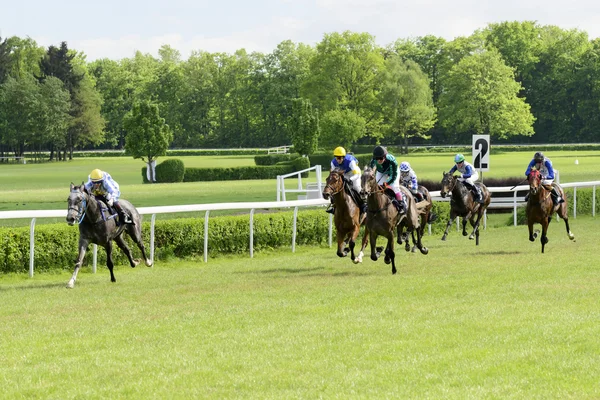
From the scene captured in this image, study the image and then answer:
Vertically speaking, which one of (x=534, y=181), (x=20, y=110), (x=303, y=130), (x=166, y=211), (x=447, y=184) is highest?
(x=20, y=110)

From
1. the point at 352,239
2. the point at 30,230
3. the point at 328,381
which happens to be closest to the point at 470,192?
the point at 352,239

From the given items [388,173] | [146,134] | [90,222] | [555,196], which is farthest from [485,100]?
[90,222]

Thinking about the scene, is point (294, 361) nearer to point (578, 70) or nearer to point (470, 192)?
point (470, 192)

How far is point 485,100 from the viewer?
76312 mm

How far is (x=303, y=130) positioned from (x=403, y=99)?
2180 centimetres

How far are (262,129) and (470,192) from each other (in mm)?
75669

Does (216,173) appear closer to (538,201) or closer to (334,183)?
(538,201)

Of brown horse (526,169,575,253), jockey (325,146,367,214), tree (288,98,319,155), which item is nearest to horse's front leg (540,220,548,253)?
brown horse (526,169,575,253)

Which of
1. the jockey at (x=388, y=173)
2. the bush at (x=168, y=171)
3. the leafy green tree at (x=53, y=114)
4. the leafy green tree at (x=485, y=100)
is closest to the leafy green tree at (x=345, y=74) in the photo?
the leafy green tree at (x=485, y=100)

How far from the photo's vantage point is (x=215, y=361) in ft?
20.7

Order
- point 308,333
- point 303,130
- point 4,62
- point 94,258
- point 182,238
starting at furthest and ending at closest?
point 4,62
point 303,130
point 182,238
point 94,258
point 308,333

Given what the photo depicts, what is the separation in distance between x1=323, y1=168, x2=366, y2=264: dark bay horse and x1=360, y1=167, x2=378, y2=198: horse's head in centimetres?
44

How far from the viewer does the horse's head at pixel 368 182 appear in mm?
11632

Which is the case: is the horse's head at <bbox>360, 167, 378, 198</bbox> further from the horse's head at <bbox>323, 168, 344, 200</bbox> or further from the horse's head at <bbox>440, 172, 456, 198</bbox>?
the horse's head at <bbox>440, 172, 456, 198</bbox>
